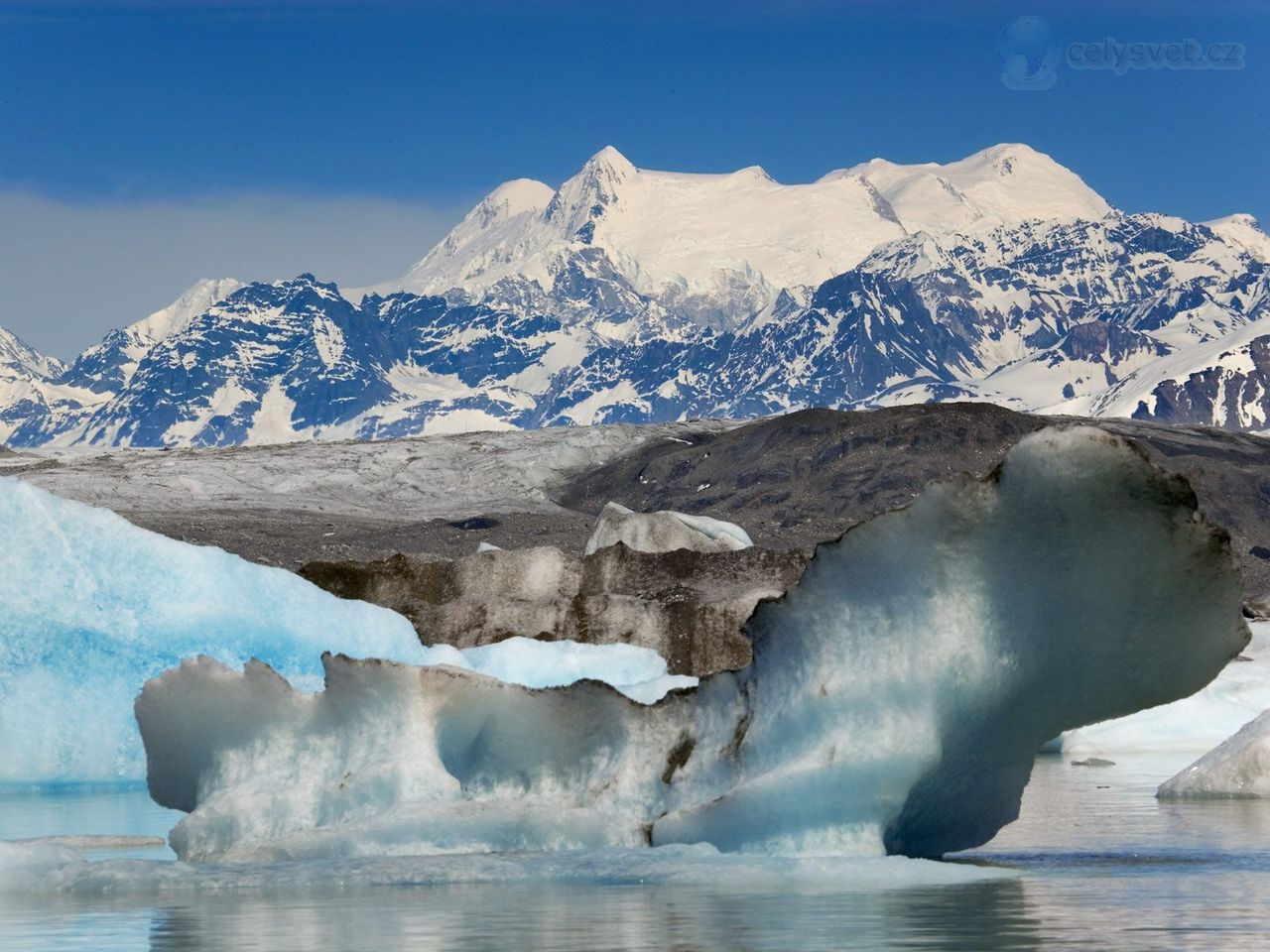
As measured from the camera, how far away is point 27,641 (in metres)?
15.7

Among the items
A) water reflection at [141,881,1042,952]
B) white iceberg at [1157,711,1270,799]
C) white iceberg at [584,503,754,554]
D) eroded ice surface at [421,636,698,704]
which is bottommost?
water reflection at [141,881,1042,952]

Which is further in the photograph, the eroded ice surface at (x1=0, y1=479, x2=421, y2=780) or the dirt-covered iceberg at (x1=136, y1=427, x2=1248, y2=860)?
the eroded ice surface at (x1=0, y1=479, x2=421, y2=780)

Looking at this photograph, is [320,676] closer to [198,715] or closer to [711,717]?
[198,715]

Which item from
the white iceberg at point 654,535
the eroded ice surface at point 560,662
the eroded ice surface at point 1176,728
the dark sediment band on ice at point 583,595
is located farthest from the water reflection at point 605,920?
the white iceberg at point 654,535

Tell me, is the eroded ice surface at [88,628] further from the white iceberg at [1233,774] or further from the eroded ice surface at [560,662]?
the white iceberg at [1233,774]

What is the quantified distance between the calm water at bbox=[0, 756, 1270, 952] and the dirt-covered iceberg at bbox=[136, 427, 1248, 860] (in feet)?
2.56

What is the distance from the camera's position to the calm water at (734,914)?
6871 mm

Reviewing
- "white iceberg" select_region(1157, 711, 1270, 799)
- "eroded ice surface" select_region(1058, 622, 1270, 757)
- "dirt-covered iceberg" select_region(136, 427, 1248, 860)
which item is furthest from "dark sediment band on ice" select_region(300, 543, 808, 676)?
"dirt-covered iceberg" select_region(136, 427, 1248, 860)

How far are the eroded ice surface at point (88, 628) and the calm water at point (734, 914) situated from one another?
23.7ft

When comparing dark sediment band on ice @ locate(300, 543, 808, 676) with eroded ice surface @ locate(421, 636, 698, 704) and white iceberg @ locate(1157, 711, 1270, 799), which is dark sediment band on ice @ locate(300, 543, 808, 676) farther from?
white iceberg @ locate(1157, 711, 1270, 799)

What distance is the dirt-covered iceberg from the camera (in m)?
8.25

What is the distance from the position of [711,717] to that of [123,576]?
8188 millimetres

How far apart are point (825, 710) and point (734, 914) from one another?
5.47 ft

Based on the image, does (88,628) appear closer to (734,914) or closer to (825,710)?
(825,710)
